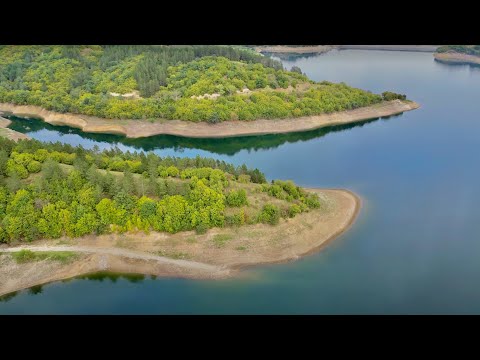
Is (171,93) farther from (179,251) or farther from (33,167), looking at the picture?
(179,251)

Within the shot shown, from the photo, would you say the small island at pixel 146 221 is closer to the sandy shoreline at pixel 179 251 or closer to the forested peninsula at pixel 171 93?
the sandy shoreline at pixel 179 251

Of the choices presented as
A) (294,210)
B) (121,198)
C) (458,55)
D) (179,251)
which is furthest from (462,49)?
(121,198)

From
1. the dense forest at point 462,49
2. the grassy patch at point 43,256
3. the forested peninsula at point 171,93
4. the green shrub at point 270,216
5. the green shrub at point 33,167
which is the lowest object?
the grassy patch at point 43,256

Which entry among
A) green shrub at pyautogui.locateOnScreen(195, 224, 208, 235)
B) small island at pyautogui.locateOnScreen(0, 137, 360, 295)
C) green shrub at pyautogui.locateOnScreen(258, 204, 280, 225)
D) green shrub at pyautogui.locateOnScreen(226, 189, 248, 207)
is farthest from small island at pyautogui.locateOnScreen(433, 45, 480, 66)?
green shrub at pyautogui.locateOnScreen(195, 224, 208, 235)

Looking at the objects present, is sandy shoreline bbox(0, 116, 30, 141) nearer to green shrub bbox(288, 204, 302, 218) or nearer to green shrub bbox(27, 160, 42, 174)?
Answer: green shrub bbox(27, 160, 42, 174)

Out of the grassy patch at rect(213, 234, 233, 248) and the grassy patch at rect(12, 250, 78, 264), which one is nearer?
the grassy patch at rect(12, 250, 78, 264)

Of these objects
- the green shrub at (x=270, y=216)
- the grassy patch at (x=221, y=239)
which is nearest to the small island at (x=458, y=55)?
the green shrub at (x=270, y=216)
